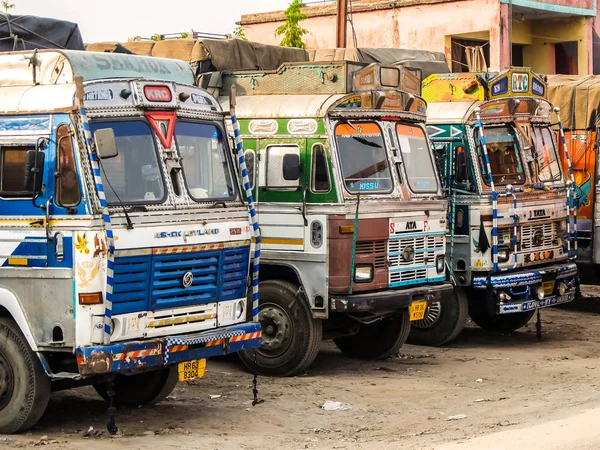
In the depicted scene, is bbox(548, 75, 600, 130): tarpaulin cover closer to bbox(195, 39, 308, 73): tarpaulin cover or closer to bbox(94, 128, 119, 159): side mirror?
bbox(195, 39, 308, 73): tarpaulin cover

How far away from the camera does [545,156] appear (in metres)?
14.0

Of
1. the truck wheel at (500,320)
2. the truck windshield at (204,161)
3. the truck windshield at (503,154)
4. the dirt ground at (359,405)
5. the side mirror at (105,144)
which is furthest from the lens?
the truck wheel at (500,320)

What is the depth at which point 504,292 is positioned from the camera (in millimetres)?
13062

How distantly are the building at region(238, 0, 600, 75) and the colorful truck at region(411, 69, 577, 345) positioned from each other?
13.4 m

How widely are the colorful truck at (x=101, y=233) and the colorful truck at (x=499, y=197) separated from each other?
4.48 meters

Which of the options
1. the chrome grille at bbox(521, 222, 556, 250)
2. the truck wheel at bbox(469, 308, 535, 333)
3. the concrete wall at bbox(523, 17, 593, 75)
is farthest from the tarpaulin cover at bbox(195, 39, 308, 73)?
the concrete wall at bbox(523, 17, 593, 75)

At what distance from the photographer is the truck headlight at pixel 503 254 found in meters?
13.0

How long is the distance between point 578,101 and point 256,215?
7.58m

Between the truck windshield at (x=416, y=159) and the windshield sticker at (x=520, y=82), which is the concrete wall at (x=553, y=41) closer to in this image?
the windshield sticker at (x=520, y=82)

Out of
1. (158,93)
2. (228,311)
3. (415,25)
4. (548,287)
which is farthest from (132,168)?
(415,25)

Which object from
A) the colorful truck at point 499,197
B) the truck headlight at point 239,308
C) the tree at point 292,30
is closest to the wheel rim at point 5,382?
the truck headlight at point 239,308

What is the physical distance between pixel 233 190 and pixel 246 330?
1.20 meters

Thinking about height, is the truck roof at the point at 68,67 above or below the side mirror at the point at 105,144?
above

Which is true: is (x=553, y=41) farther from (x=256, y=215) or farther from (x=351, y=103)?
(x=256, y=215)
